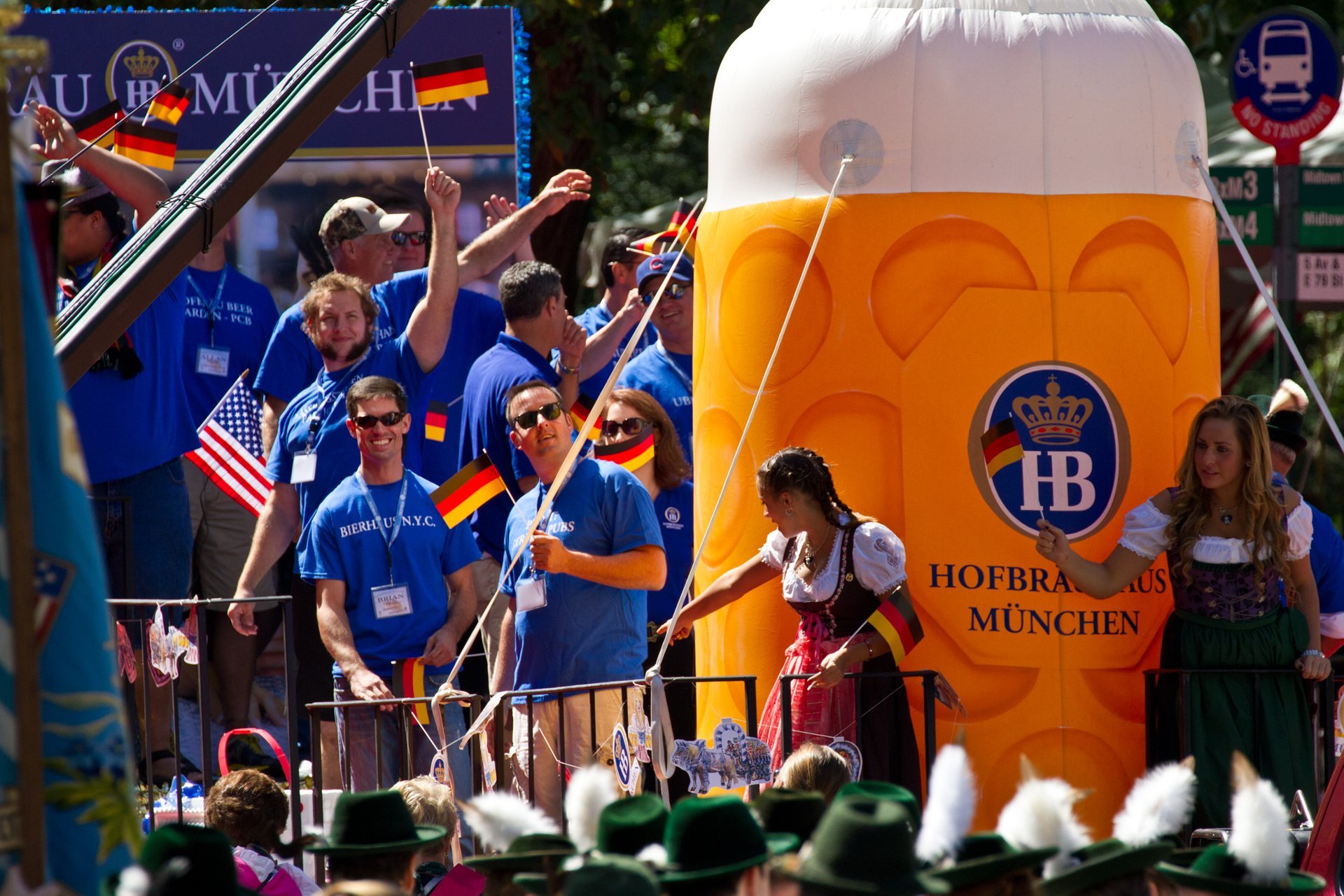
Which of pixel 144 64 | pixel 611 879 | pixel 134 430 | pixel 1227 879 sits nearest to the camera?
pixel 611 879

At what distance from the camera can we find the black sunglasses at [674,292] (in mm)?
8516

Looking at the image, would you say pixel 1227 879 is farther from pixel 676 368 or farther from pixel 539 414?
pixel 676 368

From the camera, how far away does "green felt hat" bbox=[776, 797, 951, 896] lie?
127 inches

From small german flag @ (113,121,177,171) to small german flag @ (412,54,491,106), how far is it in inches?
40.3

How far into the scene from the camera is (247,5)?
12.1 metres

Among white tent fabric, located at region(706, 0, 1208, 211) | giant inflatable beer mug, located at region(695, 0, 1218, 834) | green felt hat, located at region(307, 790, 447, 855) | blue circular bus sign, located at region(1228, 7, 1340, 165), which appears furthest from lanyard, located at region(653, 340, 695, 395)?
green felt hat, located at region(307, 790, 447, 855)

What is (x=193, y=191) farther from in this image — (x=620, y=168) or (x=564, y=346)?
(x=620, y=168)

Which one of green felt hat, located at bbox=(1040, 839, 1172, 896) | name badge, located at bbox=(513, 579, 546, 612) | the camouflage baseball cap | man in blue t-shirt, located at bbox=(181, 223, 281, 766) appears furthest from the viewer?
the camouflage baseball cap

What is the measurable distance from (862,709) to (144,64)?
6.09 meters

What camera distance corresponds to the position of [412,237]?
32.0ft

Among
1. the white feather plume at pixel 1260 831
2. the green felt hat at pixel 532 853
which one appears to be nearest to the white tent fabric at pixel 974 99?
the green felt hat at pixel 532 853

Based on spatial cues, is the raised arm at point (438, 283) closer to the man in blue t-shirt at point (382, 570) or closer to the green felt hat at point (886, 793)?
the man in blue t-shirt at point (382, 570)

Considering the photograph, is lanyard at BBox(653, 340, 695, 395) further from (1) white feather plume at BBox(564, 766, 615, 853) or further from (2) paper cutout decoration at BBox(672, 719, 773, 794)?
(1) white feather plume at BBox(564, 766, 615, 853)

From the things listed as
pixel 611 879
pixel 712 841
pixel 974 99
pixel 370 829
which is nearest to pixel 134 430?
pixel 974 99
